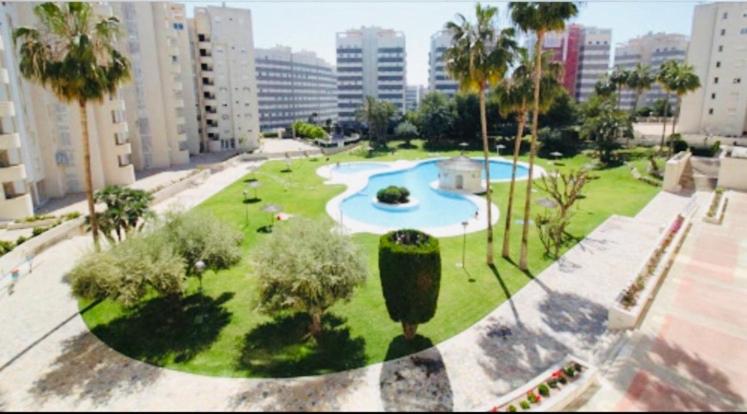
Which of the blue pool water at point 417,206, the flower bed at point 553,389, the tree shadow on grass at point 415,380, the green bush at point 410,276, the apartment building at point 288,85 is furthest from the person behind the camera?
the apartment building at point 288,85

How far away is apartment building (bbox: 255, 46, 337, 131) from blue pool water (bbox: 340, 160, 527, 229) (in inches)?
3247

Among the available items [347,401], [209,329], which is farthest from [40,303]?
[347,401]

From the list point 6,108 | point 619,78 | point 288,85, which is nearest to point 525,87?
point 6,108

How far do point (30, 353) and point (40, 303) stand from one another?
4801 mm

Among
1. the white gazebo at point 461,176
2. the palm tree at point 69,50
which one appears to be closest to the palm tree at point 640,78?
the white gazebo at point 461,176

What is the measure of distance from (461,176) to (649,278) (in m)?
24.3

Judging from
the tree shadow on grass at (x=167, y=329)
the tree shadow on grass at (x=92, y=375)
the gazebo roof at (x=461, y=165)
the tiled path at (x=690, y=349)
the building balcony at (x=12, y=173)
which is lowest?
the tree shadow on grass at (x=92, y=375)

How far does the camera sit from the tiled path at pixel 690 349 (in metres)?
12.0

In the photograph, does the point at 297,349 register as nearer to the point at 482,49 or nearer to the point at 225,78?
the point at 482,49

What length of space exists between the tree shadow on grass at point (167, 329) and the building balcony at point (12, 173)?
20451 mm

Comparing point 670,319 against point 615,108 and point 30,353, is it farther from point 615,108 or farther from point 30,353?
point 615,108

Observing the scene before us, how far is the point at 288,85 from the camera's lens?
143m

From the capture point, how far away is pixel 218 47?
6781 centimetres

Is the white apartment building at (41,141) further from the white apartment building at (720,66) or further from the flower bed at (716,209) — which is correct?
the white apartment building at (720,66)
